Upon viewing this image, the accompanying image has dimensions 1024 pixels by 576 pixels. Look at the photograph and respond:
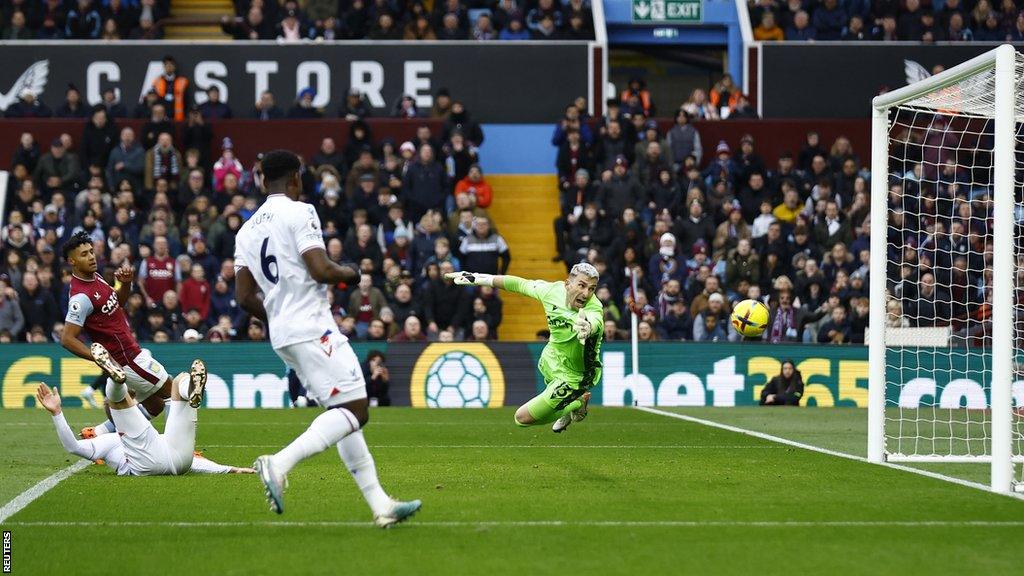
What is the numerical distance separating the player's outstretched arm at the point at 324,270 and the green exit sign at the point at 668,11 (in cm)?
2540

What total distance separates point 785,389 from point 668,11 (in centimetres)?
1331

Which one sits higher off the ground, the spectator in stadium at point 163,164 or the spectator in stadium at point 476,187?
the spectator in stadium at point 163,164

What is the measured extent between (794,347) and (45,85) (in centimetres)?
1697

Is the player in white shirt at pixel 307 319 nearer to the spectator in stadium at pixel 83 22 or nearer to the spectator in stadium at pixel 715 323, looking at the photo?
the spectator in stadium at pixel 715 323

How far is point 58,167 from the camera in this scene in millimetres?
26297

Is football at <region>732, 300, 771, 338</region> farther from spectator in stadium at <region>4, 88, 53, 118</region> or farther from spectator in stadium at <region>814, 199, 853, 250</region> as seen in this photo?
spectator in stadium at <region>4, 88, 53, 118</region>

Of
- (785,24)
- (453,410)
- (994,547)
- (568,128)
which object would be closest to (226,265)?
(453,410)

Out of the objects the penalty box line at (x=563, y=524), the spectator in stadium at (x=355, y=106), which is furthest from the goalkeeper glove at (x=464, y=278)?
the spectator in stadium at (x=355, y=106)

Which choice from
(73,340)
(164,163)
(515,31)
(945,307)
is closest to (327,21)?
(515,31)

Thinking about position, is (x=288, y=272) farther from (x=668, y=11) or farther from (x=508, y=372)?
(x=668, y=11)

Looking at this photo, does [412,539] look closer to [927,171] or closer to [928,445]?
[928,445]

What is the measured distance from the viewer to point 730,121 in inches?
1134

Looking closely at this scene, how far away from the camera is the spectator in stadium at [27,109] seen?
28516 millimetres

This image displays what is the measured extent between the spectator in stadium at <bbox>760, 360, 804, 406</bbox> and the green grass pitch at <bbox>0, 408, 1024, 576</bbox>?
7538 mm
